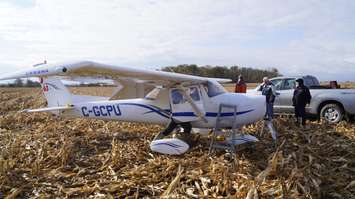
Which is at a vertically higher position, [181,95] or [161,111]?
[181,95]

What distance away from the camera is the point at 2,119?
1255 cm

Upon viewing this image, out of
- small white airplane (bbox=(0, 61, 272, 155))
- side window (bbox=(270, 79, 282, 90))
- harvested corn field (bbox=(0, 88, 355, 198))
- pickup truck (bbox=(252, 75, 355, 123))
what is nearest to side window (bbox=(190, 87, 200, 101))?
small white airplane (bbox=(0, 61, 272, 155))

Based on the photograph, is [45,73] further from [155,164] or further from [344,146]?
[344,146]

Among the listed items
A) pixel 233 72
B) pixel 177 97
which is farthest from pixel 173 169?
pixel 233 72

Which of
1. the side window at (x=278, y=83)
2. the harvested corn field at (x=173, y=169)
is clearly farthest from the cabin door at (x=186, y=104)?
the side window at (x=278, y=83)

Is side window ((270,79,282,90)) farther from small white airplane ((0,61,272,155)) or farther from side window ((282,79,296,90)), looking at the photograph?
small white airplane ((0,61,272,155))

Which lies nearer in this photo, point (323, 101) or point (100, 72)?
point (100, 72)

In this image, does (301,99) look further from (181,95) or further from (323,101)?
(181,95)

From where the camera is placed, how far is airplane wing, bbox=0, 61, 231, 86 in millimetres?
5332

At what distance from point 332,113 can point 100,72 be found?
7.92m

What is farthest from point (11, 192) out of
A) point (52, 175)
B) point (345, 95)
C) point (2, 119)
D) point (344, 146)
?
point (345, 95)

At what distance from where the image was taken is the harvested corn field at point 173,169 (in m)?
5.04

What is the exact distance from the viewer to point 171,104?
829 cm

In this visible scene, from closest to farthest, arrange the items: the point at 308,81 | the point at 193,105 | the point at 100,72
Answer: the point at 100,72 → the point at 193,105 → the point at 308,81
